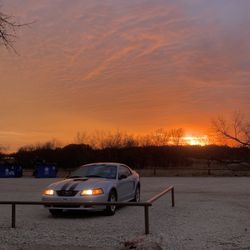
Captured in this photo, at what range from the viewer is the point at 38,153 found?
76750 mm

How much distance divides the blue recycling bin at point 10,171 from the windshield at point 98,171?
2724cm

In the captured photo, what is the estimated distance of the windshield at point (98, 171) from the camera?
567 inches

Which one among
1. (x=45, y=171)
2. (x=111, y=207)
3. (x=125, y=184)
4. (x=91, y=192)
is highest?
(x=45, y=171)

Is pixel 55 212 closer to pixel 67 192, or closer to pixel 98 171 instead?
pixel 67 192

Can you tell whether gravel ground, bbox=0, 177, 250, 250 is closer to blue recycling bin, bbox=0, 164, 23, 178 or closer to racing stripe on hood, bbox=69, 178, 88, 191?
racing stripe on hood, bbox=69, 178, 88, 191

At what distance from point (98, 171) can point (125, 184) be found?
0.93 m

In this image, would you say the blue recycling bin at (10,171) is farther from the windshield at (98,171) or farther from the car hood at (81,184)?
the car hood at (81,184)

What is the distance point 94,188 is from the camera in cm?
1288

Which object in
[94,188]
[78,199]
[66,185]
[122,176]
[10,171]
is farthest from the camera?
[10,171]

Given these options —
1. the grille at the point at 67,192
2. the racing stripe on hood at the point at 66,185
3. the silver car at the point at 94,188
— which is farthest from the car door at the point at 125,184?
the grille at the point at 67,192

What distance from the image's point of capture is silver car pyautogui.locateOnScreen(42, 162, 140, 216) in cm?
1262

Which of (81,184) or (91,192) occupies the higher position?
(81,184)

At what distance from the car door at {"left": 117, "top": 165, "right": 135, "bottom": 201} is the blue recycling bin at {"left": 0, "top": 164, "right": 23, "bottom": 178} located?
88.1ft

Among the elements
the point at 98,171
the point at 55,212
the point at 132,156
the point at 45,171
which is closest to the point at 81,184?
the point at 55,212
